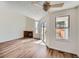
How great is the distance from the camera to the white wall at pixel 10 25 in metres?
7.82

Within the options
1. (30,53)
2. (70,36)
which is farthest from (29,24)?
(70,36)

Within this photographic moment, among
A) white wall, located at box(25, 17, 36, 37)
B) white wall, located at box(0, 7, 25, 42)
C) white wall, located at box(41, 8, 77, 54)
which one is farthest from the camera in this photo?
white wall, located at box(25, 17, 36, 37)

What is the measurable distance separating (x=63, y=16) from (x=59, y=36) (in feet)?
3.60

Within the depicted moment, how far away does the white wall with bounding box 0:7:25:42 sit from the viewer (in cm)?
782

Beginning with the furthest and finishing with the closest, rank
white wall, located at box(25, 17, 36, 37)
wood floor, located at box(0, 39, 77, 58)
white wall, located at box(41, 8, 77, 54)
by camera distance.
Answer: white wall, located at box(25, 17, 36, 37) → white wall, located at box(41, 8, 77, 54) → wood floor, located at box(0, 39, 77, 58)

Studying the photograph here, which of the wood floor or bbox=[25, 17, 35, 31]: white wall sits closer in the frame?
the wood floor

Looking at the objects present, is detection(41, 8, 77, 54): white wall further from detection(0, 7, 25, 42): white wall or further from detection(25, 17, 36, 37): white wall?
detection(25, 17, 36, 37): white wall

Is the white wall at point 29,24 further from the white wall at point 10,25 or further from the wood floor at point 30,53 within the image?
the wood floor at point 30,53

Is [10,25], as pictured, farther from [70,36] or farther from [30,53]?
[70,36]

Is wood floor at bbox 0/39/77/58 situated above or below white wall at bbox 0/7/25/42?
below

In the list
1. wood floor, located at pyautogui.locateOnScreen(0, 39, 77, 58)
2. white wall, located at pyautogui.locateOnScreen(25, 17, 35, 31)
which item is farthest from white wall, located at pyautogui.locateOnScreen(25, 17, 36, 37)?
wood floor, located at pyautogui.locateOnScreen(0, 39, 77, 58)

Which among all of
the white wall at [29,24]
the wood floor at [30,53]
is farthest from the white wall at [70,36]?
the white wall at [29,24]

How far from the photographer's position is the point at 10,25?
8.98 meters

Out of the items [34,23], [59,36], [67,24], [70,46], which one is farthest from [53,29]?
[34,23]
